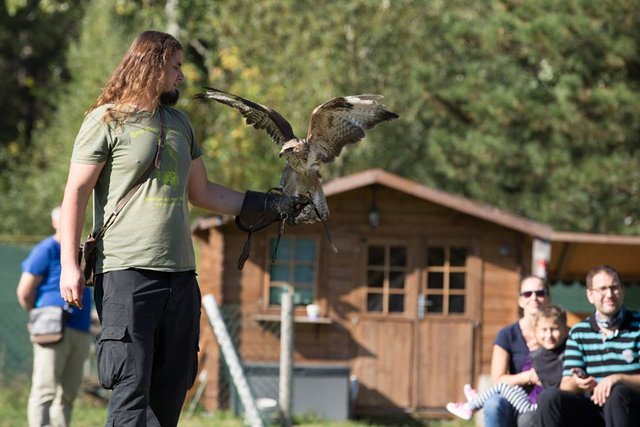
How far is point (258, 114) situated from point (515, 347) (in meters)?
2.13

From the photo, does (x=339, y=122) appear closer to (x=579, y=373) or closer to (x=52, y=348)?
(x=579, y=373)

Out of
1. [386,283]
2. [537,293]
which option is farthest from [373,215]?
[537,293]

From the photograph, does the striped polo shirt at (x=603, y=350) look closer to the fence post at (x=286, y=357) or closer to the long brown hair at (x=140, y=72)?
the long brown hair at (x=140, y=72)

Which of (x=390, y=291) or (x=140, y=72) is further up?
(x=140, y=72)

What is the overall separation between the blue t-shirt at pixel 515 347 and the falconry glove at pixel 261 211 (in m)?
2.33

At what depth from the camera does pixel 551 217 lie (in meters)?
15.2

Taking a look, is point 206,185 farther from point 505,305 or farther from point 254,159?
point 254,159

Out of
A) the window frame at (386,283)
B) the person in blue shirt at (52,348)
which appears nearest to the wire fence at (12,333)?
the window frame at (386,283)

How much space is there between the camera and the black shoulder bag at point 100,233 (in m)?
3.21

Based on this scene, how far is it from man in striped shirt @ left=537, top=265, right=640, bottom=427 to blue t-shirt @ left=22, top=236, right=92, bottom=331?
269 centimetres

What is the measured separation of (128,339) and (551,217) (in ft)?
41.5

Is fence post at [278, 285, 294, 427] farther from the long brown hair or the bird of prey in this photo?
the long brown hair

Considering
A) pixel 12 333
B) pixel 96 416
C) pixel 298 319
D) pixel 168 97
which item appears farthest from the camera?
pixel 298 319

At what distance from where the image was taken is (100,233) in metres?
3.23
